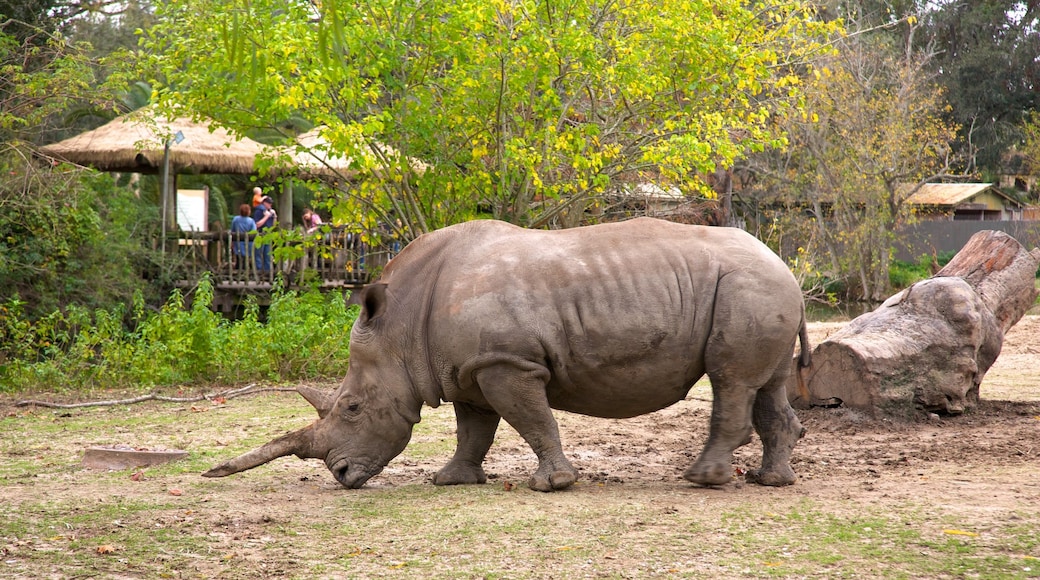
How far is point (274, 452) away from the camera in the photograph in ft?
21.1

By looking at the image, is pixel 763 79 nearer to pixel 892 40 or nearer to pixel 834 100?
pixel 834 100

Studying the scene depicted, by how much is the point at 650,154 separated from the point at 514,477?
5.65 m

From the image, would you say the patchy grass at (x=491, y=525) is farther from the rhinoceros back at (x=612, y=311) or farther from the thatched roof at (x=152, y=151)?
the thatched roof at (x=152, y=151)

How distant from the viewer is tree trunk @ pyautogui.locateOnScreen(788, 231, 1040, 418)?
28.4 ft

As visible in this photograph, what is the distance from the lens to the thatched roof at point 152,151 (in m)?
19.1

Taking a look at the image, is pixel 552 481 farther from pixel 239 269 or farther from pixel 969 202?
pixel 969 202

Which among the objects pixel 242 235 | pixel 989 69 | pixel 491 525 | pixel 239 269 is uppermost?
pixel 989 69

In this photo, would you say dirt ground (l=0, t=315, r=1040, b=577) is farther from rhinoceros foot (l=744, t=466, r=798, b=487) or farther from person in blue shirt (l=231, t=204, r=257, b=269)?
person in blue shirt (l=231, t=204, r=257, b=269)

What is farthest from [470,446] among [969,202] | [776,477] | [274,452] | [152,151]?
[969,202]

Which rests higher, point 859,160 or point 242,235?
point 859,160

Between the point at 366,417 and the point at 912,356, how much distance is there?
14.4 ft

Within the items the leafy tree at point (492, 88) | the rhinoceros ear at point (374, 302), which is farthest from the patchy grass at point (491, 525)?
the leafy tree at point (492, 88)

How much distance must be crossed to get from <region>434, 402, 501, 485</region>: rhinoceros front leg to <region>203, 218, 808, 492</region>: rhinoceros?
18 mm

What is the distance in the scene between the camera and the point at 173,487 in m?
6.39
